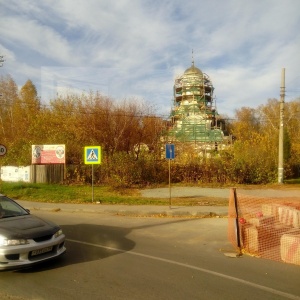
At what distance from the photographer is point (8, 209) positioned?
7.18m

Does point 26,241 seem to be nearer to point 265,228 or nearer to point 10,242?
point 10,242

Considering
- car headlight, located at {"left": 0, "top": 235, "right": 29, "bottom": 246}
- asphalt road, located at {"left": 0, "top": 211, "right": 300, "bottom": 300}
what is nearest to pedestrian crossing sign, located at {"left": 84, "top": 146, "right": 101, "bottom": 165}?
asphalt road, located at {"left": 0, "top": 211, "right": 300, "bottom": 300}

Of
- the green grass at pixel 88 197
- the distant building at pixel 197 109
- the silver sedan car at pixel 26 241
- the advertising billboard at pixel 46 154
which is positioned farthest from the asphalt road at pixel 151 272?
the distant building at pixel 197 109

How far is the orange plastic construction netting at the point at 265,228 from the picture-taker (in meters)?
7.09

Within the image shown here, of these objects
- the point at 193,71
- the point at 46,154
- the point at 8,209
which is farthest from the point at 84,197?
the point at 193,71

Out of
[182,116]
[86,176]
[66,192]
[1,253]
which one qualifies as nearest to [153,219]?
[1,253]

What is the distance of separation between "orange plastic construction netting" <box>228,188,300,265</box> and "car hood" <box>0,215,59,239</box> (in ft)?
13.6

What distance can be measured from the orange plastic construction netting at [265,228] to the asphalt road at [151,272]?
1.13ft

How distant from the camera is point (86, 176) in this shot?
25.1 meters

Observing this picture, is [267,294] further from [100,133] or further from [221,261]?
[100,133]

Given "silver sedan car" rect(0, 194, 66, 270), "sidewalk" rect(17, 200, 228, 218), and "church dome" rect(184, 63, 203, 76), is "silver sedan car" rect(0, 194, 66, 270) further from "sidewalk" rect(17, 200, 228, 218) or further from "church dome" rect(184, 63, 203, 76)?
"church dome" rect(184, 63, 203, 76)

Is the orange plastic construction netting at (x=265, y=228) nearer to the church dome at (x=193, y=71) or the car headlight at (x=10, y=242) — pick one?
the car headlight at (x=10, y=242)

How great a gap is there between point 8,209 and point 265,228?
564cm

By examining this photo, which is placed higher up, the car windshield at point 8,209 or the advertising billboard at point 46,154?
the advertising billboard at point 46,154
